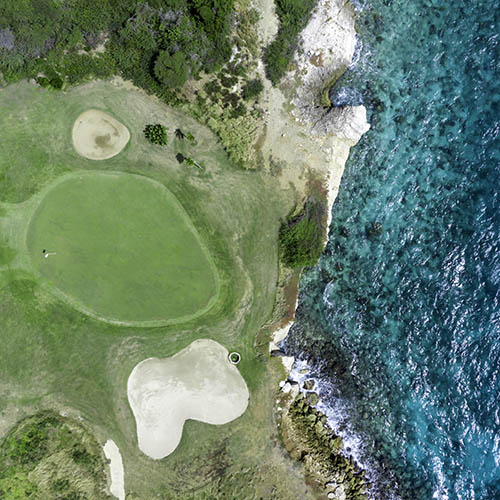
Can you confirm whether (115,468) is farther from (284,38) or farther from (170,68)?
(284,38)

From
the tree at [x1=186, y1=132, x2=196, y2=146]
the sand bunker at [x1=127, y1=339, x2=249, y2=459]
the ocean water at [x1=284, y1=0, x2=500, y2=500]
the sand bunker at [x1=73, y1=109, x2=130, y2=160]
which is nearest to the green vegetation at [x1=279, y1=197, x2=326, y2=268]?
the ocean water at [x1=284, y1=0, x2=500, y2=500]

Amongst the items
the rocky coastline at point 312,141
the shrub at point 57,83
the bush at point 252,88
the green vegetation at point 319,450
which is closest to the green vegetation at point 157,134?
the bush at point 252,88

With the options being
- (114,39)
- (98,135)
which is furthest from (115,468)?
(114,39)

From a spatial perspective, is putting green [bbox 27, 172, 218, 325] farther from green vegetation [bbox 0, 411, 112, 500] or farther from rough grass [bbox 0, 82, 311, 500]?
green vegetation [bbox 0, 411, 112, 500]

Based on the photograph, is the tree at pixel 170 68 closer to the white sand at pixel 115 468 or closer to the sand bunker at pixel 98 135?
the sand bunker at pixel 98 135

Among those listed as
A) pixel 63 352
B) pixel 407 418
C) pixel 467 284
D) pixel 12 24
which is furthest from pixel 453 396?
pixel 12 24
